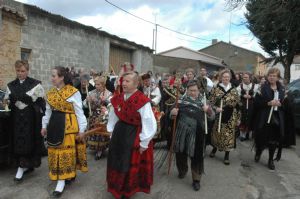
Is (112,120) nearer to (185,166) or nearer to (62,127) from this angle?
(62,127)

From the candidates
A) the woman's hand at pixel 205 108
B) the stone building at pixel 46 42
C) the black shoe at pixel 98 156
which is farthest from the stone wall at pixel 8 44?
the woman's hand at pixel 205 108

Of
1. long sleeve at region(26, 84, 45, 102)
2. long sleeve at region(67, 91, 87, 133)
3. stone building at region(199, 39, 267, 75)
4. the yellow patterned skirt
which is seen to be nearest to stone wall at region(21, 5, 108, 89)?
long sleeve at region(26, 84, 45, 102)

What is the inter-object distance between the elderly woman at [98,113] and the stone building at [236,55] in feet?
167

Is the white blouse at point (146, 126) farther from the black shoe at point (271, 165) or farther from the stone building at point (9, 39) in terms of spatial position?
the stone building at point (9, 39)

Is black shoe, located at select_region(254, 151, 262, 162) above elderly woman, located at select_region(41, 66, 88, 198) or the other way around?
the other way around

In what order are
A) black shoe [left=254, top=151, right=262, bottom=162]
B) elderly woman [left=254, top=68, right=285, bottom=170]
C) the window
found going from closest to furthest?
elderly woman [left=254, top=68, right=285, bottom=170], black shoe [left=254, top=151, right=262, bottom=162], the window

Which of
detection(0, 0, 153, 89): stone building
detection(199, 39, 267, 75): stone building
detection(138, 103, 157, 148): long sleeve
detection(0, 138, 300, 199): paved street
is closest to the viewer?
detection(138, 103, 157, 148): long sleeve

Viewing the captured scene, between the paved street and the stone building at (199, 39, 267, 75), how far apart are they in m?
50.9

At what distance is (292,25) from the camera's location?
43.5ft

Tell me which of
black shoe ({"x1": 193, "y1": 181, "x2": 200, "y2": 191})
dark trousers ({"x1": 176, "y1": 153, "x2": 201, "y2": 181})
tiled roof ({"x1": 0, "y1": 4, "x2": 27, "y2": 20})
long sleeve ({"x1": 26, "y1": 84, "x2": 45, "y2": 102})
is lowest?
black shoe ({"x1": 193, "y1": 181, "x2": 200, "y2": 191})

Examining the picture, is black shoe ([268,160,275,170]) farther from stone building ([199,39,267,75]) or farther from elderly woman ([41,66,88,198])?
stone building ([199,39,267,75])

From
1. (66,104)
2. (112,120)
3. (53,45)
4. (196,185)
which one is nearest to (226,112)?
(196,185)

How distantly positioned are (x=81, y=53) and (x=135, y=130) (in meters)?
10.6

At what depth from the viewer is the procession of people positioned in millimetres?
4172
